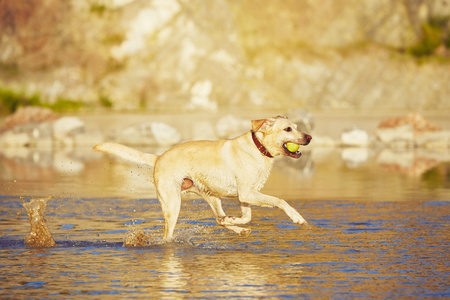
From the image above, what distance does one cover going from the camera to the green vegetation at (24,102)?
51562mm

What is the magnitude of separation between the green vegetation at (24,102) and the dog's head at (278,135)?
41696 mm

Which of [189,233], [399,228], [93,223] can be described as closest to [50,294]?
[189,233]

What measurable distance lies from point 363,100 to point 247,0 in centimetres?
996

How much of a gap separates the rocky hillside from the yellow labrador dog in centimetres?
3832

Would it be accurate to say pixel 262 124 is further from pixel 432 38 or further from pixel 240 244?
pixel 432 38

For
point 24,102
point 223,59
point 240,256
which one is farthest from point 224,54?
point 240,256

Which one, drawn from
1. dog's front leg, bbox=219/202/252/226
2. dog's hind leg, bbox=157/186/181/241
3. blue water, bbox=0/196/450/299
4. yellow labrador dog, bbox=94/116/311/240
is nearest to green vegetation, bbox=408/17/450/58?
blue water, bbox=0/196/450/299

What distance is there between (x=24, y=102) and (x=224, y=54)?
12.2 metres

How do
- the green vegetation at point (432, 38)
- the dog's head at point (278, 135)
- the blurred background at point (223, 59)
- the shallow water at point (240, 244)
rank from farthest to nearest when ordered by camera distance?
the green vegetation at point (432, 38) → the blurred background at point (223, 59) → the dog's head at point (278, 135) → the shallow water at point (240, 244)

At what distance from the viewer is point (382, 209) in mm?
14258

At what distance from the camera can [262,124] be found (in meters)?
10.9

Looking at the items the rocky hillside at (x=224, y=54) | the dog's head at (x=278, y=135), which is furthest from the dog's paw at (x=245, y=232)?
the rocky hillside at (x=224, y=54)

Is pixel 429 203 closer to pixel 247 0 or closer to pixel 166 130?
pixel 166 130

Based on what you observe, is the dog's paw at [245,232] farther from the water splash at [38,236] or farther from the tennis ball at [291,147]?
the water splash at [38,236]
